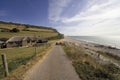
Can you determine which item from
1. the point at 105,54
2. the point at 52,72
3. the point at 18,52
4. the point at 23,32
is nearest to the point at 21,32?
the point at 23,32

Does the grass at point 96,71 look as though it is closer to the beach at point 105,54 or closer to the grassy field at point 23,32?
the beach at point 105,54

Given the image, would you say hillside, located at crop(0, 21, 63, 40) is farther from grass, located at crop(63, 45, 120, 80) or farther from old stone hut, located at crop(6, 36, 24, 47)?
grass, located at crop(63, 45, 120, 80)

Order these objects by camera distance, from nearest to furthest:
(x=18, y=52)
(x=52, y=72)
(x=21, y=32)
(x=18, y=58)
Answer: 1. (x=52, y=72)
2. (x=18, y=58)
3. (x=18, y=52)
4. (x=21, y=32)

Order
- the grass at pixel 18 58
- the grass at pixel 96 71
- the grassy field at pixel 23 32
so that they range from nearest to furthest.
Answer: the grass at pixel 96 71
the grass at pixel 18 58
the grassy field at pixel 23 32

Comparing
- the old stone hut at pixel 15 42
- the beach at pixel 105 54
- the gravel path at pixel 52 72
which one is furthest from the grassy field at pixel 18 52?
the old stone hut at pixel 15 42

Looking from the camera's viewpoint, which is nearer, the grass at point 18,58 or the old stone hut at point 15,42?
the grass at point 18,58

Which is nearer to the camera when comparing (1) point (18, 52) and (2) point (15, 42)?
(1) point (18, 52)

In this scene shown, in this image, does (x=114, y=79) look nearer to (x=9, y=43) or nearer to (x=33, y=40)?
(x=9, y=43)

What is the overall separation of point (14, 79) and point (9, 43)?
59.8 meters

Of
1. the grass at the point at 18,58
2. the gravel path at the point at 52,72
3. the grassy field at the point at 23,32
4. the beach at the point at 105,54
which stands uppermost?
the grassy field at the point at 23,32

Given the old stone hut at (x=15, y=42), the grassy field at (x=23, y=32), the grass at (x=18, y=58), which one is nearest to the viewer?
the grass at (x=18, y=58)

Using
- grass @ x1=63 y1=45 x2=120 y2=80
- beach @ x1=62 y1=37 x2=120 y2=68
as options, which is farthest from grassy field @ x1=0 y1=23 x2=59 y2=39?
grass @ x1=63 y1=45 x2=120 y2=80

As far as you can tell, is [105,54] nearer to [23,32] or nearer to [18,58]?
[18,58]

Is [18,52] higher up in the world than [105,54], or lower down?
→ higher up
